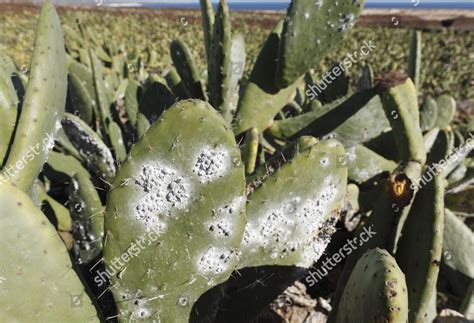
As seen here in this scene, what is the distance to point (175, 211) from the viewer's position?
903 millimetres

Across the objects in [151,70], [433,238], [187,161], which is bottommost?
[151,70]

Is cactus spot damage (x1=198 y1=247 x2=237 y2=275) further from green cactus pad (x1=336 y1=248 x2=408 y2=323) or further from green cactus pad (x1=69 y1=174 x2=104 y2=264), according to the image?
green cactus pad (x1=69 y1=174 x2=104 y2=264)

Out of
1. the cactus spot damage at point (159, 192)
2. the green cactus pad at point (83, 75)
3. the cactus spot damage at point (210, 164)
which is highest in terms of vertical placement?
the cactus spot damage at point (210, 164)

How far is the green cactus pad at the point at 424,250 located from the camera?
1.09m

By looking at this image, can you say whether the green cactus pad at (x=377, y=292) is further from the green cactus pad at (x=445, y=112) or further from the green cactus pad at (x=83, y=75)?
the green cactus pad at (x=445, y=112)

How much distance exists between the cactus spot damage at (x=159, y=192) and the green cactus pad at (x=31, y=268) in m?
0.17

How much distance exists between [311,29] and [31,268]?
1210 millimetres

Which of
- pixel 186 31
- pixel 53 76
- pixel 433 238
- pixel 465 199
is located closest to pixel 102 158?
pixel 53 76

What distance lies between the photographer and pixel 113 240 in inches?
34.8

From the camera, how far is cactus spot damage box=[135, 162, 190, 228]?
0.88m

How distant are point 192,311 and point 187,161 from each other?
33 cm

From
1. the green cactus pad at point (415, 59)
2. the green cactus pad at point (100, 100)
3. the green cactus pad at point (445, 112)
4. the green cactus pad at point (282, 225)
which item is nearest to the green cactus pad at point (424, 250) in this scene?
the green cactus pad at point (282, 225)

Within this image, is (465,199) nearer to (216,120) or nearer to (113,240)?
(216,120)

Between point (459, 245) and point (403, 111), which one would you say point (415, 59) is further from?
point (459, 245)
